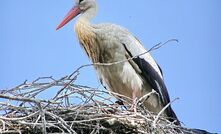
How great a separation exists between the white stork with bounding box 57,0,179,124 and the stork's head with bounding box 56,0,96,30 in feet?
0.91

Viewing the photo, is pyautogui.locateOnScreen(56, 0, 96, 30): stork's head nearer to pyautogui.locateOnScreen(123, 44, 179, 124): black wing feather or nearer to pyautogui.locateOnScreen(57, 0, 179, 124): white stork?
pyautogui.locateOnScreen(57, 0, 179, 124): white stork

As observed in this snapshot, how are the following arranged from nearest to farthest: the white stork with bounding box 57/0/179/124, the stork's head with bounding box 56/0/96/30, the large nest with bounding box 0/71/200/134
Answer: the large nest with bounding box 0/71/200/134 < the white stork with bounding box 57/0/179/124 < the stork's head with bounding box 56/0/96/30

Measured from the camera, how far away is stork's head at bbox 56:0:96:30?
6.57 meters

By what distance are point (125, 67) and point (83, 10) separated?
91 cm

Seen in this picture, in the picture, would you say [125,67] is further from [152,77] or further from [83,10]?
[83,10]

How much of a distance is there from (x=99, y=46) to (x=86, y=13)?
0.51m

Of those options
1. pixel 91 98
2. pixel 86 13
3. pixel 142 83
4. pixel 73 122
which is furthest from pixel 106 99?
pixel 86 13

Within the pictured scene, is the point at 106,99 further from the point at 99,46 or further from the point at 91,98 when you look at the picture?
the point at 99,46

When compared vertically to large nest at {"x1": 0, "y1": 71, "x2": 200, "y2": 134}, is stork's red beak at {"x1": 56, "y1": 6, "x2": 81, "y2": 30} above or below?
above

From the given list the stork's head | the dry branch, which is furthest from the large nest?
the stork's head

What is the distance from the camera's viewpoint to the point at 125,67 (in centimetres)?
604

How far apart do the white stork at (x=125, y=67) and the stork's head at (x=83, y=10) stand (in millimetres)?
278

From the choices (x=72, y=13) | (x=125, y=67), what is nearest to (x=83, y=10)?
(x=72, y=13)

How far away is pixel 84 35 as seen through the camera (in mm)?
6355
